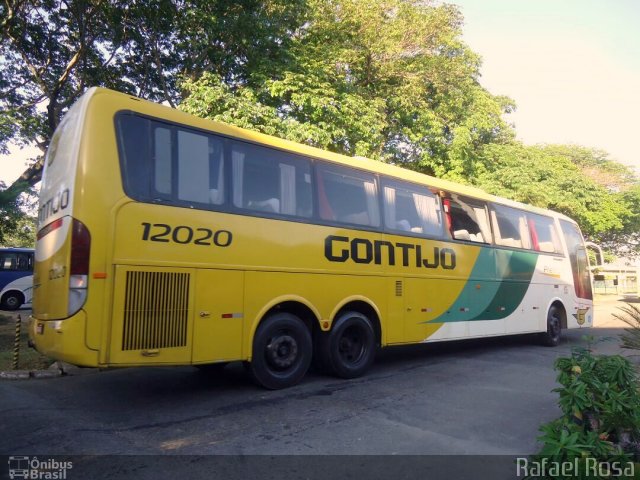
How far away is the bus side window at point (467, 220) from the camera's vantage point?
941 centimetres

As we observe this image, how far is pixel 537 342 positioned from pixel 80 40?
46.7 feet

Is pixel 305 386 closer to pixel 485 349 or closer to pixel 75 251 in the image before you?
pixel 75 251

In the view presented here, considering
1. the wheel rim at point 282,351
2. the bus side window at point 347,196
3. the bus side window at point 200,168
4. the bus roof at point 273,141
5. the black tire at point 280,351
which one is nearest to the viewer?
the bus roof at point 273,141

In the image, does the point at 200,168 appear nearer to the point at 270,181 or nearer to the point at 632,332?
the point at 270,181

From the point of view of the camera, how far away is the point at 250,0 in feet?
42.0

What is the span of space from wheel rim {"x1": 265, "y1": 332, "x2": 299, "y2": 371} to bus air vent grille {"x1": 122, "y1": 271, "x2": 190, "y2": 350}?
128 cm

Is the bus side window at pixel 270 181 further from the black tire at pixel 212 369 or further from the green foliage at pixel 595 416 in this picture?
the green foliage at pixel 595 416

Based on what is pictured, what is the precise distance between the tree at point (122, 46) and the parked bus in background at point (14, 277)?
698cm

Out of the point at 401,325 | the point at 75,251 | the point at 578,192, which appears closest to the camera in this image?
the point at 75,251

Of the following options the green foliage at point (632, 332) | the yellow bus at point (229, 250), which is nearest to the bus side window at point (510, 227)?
the yellow bus at point (229, 250)

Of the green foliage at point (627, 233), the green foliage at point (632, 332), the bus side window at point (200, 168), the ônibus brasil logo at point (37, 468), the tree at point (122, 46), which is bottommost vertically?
the ônibus brasil logo at point (37, 468)

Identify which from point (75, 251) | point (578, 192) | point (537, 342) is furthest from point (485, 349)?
point (578, 192)

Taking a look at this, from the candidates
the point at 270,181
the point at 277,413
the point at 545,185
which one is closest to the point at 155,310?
the point at 277,413

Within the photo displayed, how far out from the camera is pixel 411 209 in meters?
8.62
